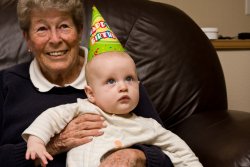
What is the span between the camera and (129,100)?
1260 mm

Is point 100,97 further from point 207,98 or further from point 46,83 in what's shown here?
point 207,98

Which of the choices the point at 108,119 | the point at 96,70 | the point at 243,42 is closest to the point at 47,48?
the point at 96,70

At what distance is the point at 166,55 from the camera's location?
70.6 inches

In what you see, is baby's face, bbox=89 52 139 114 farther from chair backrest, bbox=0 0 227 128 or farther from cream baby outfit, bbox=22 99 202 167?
chair backrest, bbox=0 0 227 128

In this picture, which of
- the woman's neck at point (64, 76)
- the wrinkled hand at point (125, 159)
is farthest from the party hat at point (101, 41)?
the wrinkled hand at point (125, 159)

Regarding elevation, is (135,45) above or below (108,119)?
above

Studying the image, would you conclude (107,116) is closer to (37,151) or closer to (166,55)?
(37,151)

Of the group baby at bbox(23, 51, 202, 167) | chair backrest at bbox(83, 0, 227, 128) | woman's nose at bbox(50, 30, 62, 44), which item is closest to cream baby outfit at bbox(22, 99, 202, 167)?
baby at bbox(23, 51, 202, 167)

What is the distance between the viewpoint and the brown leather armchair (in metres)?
1.74

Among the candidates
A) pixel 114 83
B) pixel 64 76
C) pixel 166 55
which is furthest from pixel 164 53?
pixel 114 83

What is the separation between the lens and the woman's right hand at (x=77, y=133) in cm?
129

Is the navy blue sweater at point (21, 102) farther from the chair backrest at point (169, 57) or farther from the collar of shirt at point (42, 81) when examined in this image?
the chair backrest at point (169, 57)

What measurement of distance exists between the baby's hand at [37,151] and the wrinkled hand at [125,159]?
17 cm

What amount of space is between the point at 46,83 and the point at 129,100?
1.22 ft
